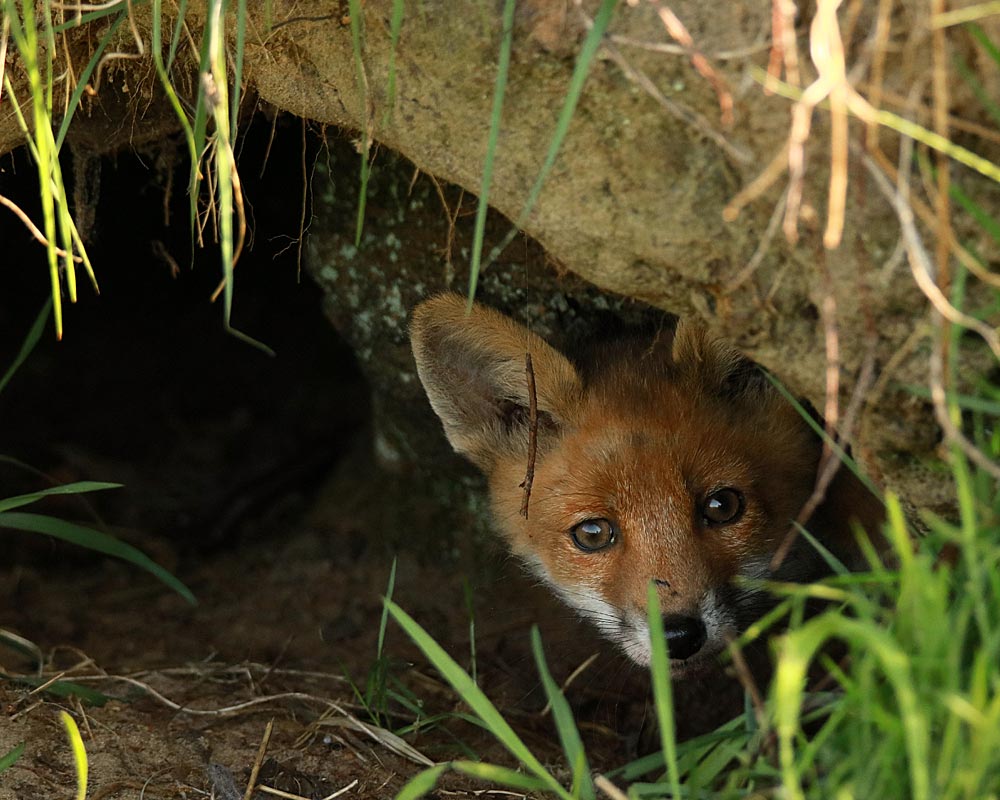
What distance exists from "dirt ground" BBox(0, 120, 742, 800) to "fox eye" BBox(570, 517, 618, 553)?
0.42 metres

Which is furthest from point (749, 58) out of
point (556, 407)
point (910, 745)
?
point (556, 407)

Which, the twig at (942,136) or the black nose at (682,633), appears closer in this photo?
the twig at (942,136)

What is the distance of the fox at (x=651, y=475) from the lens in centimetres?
290

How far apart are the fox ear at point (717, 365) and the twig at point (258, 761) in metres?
1.64

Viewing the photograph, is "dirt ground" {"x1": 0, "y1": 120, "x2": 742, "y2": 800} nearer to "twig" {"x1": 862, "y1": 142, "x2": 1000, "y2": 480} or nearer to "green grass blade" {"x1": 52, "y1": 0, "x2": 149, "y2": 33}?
"green grass blade" {"x1": 52, "y1": 0, "x2": 149, "y2": 33}

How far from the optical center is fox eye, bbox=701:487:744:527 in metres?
2.99

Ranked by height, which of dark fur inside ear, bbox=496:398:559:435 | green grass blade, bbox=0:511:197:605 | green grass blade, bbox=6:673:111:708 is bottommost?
green grass blade, bbox=6:673:111:708

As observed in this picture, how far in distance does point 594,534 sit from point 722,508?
382 mm

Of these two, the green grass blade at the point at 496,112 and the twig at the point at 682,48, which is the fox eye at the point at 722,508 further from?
the twig at the point at 682,48

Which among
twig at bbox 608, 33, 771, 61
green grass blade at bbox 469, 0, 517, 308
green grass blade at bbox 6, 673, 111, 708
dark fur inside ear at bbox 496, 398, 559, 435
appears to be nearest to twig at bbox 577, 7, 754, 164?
twig at bbox 608, 33, 771, 61

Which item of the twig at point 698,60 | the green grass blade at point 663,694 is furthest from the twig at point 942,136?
the green grass blade at point 663,694

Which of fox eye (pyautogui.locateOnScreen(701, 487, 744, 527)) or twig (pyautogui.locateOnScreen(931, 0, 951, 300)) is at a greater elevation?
twig (pyautogui.locateOnScreen(931, 0, 951, 300))

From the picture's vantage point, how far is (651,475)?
2994 millimetres

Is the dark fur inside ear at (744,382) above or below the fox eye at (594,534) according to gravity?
above
